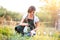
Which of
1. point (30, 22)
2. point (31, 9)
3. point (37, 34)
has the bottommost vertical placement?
point (37, 34)

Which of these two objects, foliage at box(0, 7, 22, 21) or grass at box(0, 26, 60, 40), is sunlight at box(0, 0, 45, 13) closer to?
foliage at box(0, 7, 22, 21)

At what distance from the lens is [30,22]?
1.47m

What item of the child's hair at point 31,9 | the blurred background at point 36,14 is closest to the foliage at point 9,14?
the blurred background at point 36,14

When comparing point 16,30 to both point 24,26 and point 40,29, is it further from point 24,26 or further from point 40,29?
point 40,29

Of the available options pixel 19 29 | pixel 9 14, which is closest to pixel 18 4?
pixel 9 14

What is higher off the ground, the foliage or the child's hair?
the child's hair

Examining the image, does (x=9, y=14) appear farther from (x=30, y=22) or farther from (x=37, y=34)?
(x=37, y=34)

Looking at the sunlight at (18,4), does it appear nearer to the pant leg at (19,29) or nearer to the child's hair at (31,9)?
the child's hair at (31,9)

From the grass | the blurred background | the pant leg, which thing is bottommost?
the grass

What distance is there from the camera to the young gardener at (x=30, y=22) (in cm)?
147

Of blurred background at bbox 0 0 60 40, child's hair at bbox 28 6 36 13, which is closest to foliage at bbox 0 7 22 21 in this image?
blurred background at bbox 0 0 60 40

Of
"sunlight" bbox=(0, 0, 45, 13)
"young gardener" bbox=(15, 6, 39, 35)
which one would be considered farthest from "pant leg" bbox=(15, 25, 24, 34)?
"sunlight" bbox=(0, 0, 45, 13)

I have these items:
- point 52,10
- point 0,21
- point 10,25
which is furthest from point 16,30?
point 52,10

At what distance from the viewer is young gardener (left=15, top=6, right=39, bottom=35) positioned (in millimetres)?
1467
